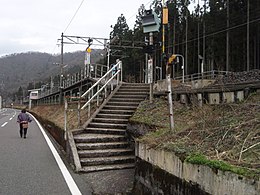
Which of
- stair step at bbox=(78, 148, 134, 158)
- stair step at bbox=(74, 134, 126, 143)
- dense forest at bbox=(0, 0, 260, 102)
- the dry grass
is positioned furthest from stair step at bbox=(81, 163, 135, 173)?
dense forest at bbox=(0, 0, 260, 102)

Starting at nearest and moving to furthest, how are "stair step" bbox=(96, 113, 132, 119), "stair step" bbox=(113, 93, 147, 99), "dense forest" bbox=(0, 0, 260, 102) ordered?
"stair step" bbox=(96, 113, 132, 119) → "stair step" bbox=(113, 93, 147, 99) → "dense forest" bbox=(0, 0, 260, 102)

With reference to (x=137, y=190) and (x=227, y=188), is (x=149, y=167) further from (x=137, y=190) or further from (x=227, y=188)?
(x=227, y=188)

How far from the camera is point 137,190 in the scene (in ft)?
18.5

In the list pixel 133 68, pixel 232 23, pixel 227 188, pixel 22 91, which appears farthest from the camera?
pixel 22 91

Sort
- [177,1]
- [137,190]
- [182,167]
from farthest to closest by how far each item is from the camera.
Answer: [177,1] → [137,190] → [182,167]

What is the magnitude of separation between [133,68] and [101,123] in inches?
2118

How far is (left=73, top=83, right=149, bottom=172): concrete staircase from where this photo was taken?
7963 mm

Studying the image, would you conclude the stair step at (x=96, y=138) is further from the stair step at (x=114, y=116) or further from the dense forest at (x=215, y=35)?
the dense forest at (x=215, y=35)

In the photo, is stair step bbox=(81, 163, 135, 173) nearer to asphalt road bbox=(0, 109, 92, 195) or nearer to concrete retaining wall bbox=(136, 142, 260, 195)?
asphalt road bbox=(0, 109, 92, 195)

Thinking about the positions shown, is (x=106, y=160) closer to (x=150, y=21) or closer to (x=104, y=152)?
(x=104, y=152)

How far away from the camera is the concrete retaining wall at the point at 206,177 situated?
2910 millimetres

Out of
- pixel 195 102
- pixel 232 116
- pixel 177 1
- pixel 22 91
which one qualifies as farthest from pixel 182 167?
pixel 22 91

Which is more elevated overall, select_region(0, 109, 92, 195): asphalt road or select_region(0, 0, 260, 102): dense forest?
→ select_region(0, 0, 260, 102): dense forest

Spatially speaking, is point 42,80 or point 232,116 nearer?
point 232,116
